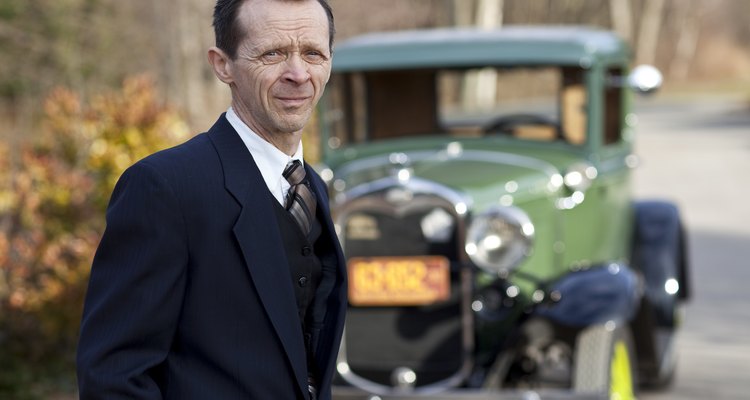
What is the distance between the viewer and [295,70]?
2.23 meters

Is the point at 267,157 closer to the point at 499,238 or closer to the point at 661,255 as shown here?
the point at 499,238

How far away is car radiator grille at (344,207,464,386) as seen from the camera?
5.89 m

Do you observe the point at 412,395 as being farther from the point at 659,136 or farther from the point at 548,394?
the point at 659,136

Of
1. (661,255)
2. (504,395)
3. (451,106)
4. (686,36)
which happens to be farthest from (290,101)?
(686,36)

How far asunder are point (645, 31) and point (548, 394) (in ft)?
179

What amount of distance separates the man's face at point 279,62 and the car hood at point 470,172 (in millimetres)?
3645

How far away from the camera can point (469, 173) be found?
621cm

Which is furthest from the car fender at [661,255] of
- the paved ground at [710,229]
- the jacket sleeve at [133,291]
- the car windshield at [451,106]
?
the jacket sleeve at [133,291]

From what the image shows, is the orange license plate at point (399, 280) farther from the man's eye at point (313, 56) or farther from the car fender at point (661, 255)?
the man's eye at point (313, 56)

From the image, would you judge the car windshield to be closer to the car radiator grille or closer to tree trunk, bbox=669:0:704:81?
the car radiator grille

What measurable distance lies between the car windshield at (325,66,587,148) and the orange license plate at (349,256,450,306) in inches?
46.5

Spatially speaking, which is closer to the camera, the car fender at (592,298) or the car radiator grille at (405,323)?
the car fender at (592,298)

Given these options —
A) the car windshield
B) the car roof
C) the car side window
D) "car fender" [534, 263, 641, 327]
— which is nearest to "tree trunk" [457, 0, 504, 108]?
the car windshield

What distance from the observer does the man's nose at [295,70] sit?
2.23 metres
